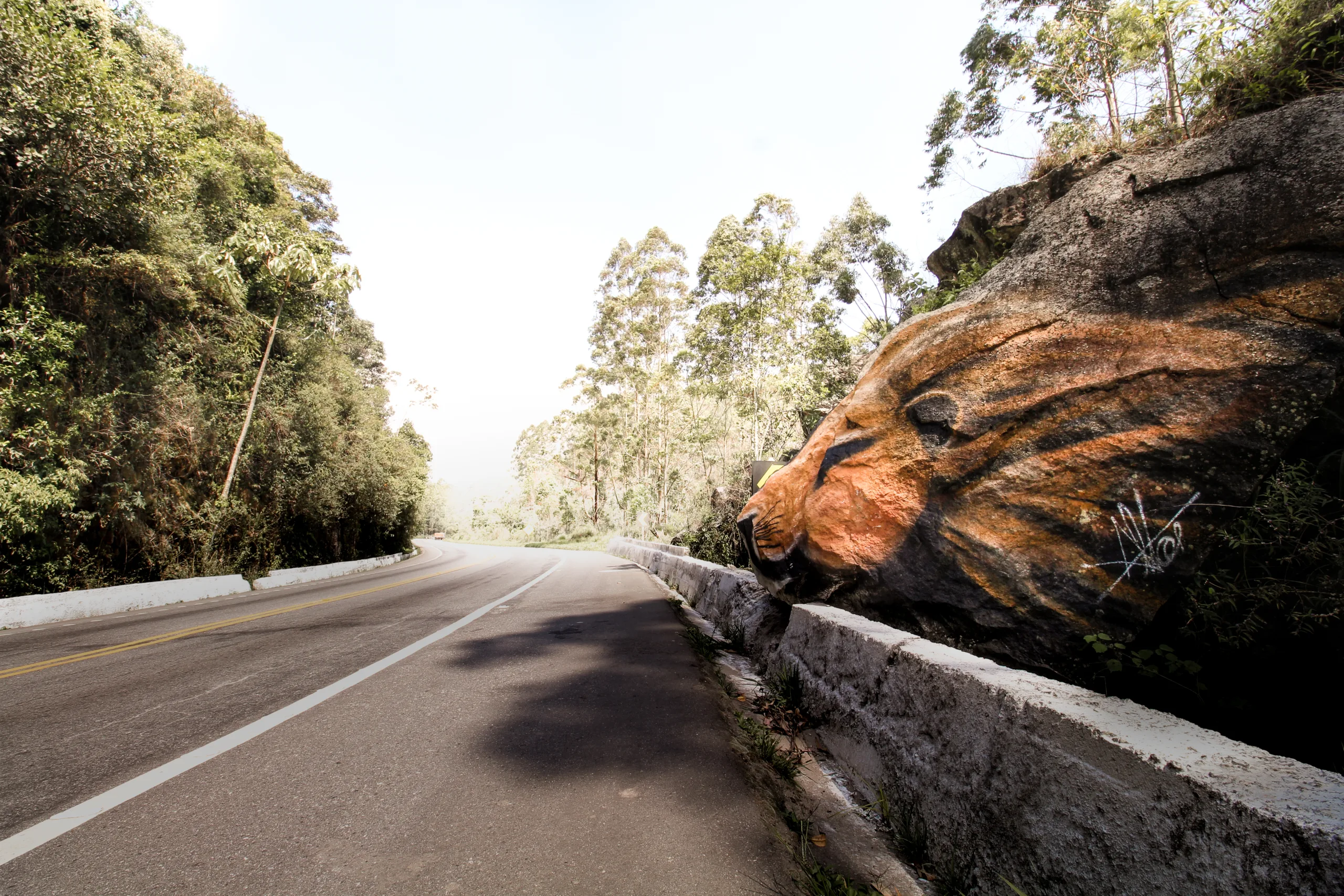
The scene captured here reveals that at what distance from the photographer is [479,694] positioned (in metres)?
3.97

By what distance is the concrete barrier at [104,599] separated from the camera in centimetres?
779

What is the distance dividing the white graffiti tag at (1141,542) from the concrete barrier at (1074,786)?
2.70 feet

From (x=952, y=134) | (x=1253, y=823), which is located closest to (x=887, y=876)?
(x=1253, y=823)

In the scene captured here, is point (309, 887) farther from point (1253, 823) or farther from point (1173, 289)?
point (1173, 289)

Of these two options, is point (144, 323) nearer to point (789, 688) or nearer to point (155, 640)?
point (155, 640)

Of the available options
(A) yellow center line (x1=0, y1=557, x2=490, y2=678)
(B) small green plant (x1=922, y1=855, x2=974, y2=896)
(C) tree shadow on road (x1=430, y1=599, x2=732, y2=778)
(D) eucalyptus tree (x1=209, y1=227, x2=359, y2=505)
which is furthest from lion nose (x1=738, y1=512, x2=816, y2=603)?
(D) eucalyptus tree (x1=209, y1=227, x2=359, y2=505)

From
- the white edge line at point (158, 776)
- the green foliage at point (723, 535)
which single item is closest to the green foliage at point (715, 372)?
the green foliage at point (723, 535)

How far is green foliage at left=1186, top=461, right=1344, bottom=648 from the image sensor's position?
73.7 inches

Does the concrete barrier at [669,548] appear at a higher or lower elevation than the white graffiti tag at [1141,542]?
lower

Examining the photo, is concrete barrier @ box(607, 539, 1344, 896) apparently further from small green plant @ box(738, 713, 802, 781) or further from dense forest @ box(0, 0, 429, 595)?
dense forest @ box(0, 0, 429, 595)

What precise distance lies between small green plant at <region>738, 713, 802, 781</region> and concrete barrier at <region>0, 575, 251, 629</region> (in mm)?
10244

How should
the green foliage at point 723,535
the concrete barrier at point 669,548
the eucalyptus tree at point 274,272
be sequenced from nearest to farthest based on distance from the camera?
1. the green foliage at point 723,535
2. the eucalyptus tree at point 274,272
3. the concrete barrier at point 669,548

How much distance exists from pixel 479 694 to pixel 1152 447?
4233 mm

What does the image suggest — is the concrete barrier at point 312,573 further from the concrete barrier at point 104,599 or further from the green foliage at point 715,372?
the green foliage at point 715,372
